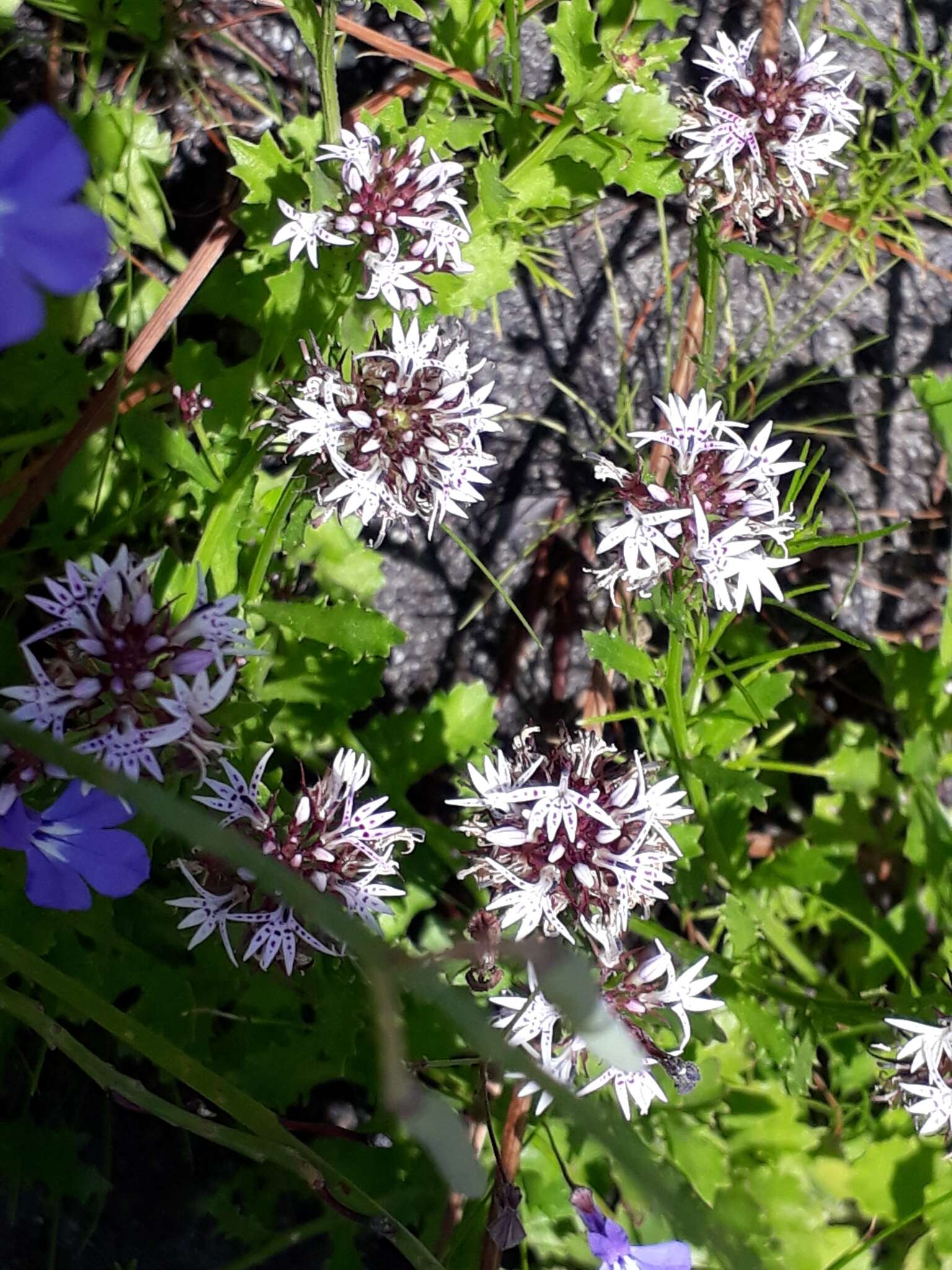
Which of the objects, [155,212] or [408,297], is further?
[155,212]

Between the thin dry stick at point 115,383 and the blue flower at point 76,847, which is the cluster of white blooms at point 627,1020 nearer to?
the blue flower at point 76,847

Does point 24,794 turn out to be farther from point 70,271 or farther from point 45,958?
point 70,271

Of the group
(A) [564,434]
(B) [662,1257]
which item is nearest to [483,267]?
(A) [564,434]

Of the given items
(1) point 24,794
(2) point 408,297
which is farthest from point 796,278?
(1) point 24,794

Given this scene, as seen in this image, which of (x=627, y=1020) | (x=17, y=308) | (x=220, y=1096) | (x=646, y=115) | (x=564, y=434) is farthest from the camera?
(x=564, y=434)

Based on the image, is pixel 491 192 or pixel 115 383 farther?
pixel 115 383

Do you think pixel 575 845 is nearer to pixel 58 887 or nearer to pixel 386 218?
pixel 58 887
